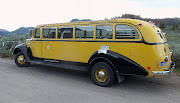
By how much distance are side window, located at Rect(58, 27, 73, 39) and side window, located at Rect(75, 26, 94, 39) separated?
325 millimetres

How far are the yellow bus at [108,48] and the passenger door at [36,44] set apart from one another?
6.1 inches

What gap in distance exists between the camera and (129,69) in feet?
18.1

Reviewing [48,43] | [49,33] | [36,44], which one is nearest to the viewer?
[48,43]

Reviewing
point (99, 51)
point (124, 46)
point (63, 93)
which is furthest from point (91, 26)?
point (63, 93)

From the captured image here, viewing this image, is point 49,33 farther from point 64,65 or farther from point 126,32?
point 126,32

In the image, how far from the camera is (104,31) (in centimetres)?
617

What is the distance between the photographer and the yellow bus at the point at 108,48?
528cm

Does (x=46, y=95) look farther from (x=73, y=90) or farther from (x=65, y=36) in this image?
(x=65, y=36)

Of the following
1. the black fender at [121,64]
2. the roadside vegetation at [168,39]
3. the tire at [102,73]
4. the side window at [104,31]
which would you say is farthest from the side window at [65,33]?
the roadside vegetation at [168,39]

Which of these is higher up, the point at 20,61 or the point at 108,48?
the point at 108,48

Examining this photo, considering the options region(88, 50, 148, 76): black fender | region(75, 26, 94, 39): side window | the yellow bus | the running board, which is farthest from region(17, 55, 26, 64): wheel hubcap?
region(88, 50, 148, 76): black fender

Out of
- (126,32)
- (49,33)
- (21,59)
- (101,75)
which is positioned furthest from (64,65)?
(21,59)

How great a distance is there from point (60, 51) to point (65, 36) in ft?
2.25

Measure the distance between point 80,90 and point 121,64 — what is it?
159cm
